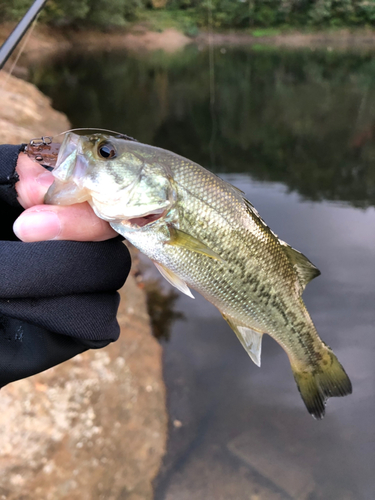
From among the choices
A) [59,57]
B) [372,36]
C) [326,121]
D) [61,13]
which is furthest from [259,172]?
[372,36]

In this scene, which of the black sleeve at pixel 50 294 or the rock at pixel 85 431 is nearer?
the black sleeve at pixel 50 294

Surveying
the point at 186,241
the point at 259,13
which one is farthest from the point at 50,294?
the point at 259,13

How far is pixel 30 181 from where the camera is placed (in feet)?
5.55

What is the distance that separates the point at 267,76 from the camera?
27.3m

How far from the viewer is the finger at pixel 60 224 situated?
1.57m

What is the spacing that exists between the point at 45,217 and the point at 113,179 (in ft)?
1.24

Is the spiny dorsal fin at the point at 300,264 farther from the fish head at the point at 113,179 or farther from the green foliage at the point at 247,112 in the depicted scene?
the green foliage at the point at 247,112

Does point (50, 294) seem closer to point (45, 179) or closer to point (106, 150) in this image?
point (45, 179)

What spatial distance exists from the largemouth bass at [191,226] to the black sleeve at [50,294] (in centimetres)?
21

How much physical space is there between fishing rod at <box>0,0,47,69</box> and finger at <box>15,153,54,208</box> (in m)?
2.22

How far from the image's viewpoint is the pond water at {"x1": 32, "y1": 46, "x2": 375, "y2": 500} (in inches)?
169

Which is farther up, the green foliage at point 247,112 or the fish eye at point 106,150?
the fish eye at point 106,150

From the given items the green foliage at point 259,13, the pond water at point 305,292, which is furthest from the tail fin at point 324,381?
the green foliage at point 259,13

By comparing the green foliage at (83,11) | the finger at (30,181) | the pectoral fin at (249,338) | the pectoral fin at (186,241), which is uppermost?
the green foliage at (83,11)
